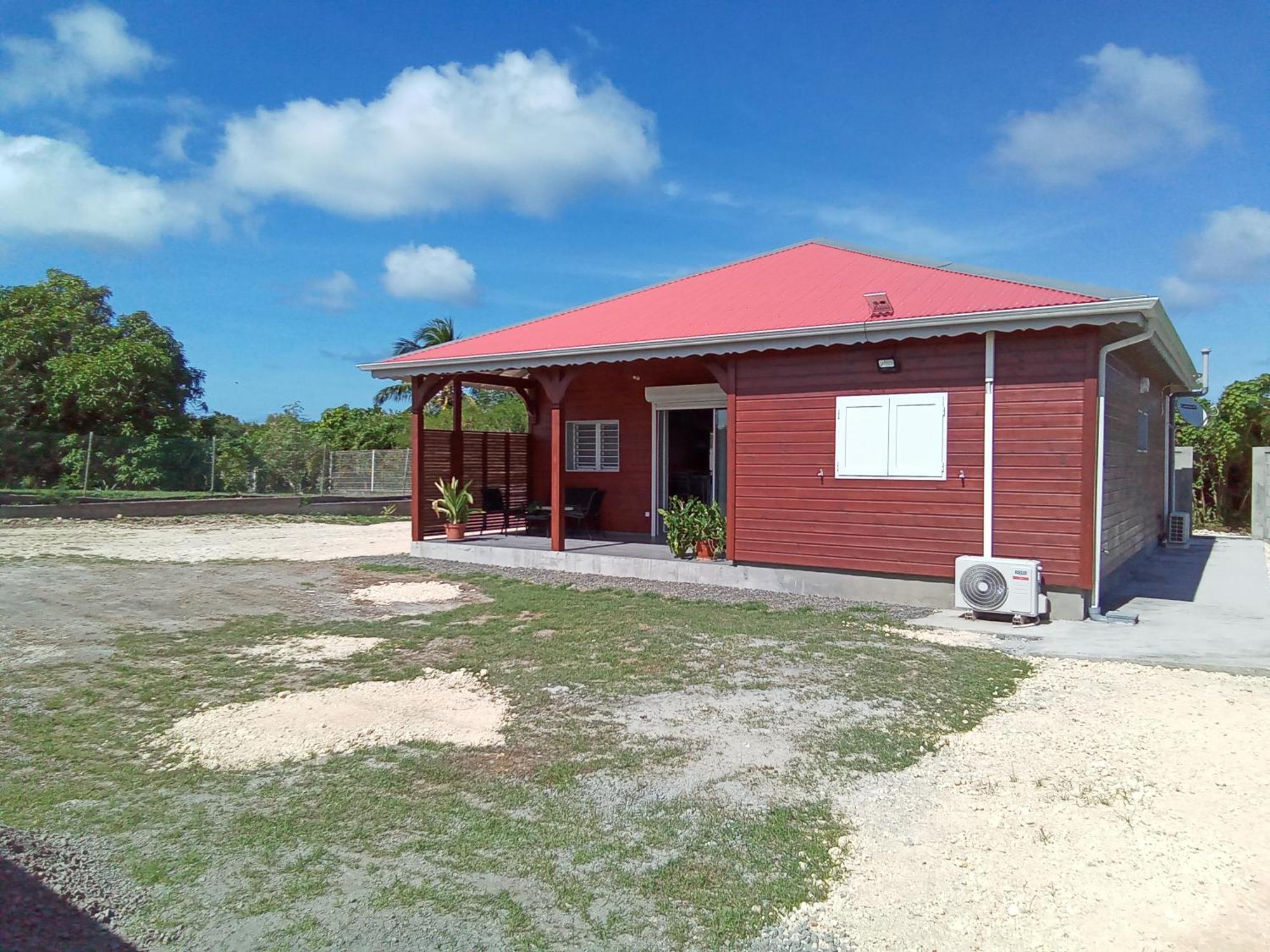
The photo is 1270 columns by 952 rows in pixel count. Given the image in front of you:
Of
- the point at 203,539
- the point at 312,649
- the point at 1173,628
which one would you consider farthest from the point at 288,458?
the point at 1173,628

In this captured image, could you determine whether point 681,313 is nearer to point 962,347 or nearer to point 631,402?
point 631,402

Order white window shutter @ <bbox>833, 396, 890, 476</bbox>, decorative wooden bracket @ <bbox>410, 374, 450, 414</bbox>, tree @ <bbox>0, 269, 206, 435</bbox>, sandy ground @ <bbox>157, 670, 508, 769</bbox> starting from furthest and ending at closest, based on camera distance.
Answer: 1. tree @ <bbox>0, 269, 206, 435</bbox>
2. decorative wooden bracket @ <bbox>410, 374, 450, 414</bbox>
3. white window shutter @ <bbox>833, 396, 890, 476</bbox>
4. sandy ground @ <bbox>157, 670, 508, 769</bbox>

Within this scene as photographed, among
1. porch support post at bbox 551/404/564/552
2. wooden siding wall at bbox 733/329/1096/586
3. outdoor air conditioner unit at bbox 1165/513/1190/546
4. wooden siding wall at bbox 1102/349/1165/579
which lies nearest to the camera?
wooden siding wall at bbox 733/329/1096/586

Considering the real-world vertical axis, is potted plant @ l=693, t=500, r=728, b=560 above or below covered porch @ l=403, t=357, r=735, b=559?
below

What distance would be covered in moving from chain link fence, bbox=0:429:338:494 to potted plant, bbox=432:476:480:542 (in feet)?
35.2

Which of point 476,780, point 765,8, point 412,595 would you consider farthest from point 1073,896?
point 765,8

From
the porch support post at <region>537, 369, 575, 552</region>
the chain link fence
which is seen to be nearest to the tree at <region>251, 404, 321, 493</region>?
Answer: the chain link fence

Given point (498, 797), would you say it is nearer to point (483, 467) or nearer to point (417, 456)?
point (417, 456)

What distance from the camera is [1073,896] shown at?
2.81m

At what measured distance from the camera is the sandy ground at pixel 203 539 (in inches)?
508

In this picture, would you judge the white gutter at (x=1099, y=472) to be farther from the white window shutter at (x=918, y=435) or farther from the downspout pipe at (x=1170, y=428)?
the downspout pipe at (x=1170, y=428)

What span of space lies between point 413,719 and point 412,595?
14.8ft

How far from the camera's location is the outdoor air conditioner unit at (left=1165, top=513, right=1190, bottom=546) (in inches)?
573

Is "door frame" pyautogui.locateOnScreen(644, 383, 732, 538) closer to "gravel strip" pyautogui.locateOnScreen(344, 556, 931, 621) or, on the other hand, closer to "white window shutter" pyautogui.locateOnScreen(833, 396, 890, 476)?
"gravel strip" pyautogui.locateOnScreen(344, 556, 931, 621)
